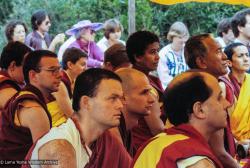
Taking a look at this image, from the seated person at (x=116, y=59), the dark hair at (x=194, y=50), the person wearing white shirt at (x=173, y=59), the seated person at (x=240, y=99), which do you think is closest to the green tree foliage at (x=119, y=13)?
the person wearing white shirt at (x=173, y=59)

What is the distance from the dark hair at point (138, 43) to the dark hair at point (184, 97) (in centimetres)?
195

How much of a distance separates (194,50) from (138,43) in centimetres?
69

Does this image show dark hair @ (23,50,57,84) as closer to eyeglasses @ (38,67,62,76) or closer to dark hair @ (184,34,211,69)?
eyeglasses @ (38,67,62,76)

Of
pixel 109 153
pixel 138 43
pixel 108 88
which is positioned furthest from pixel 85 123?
pixel 138 43

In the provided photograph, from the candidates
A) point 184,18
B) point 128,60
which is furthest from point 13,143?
point 184,18

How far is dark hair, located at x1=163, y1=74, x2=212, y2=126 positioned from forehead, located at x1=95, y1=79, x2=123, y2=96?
279 mm

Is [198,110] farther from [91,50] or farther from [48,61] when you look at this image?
[91,50]

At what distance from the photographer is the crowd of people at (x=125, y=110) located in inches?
110

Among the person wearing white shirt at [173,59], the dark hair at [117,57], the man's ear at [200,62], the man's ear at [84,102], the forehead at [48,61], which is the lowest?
the person wearing white shirt at [173,59]

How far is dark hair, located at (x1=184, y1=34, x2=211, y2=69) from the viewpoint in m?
4.32

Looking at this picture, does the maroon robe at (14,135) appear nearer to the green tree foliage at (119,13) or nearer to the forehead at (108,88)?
the forehead at (108,88)

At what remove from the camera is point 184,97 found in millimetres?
2893

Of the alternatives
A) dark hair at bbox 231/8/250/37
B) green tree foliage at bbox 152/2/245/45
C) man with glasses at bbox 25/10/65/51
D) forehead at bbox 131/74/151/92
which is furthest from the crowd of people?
green tree foliage at bbox 152/2/245/45

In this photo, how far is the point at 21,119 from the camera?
12.4 ft
